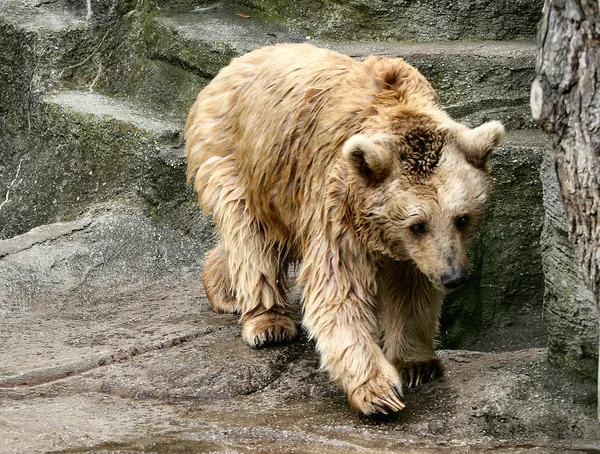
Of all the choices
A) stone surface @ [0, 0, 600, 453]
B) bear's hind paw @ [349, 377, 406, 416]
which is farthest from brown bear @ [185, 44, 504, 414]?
stone surface @ [0, 0, 600, 453]

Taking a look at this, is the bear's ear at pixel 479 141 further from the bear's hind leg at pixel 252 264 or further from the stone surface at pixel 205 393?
the bear's hind leg at pixel 252 264

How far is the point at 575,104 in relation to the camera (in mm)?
4125

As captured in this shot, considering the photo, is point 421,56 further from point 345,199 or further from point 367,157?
point 367,157

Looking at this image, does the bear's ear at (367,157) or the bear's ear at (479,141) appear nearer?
the bear's ear at (367,157)

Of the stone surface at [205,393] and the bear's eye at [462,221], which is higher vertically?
the bear's eye at [462,221]

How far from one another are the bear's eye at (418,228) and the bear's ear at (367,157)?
32 centimetres

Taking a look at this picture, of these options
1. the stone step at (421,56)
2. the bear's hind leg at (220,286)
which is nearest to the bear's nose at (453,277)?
the bear's hind leg at (220,286)

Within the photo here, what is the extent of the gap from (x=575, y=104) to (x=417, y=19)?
18.4ft

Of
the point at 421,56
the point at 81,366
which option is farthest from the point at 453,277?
the point at 421,56

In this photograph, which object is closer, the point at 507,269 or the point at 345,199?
the point at 345,199

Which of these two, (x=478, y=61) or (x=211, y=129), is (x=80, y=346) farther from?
(x=478, y=61)

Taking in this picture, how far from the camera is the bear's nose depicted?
17.1ft

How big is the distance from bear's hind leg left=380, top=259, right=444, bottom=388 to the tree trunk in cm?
176

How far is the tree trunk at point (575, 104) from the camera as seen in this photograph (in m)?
4.02
